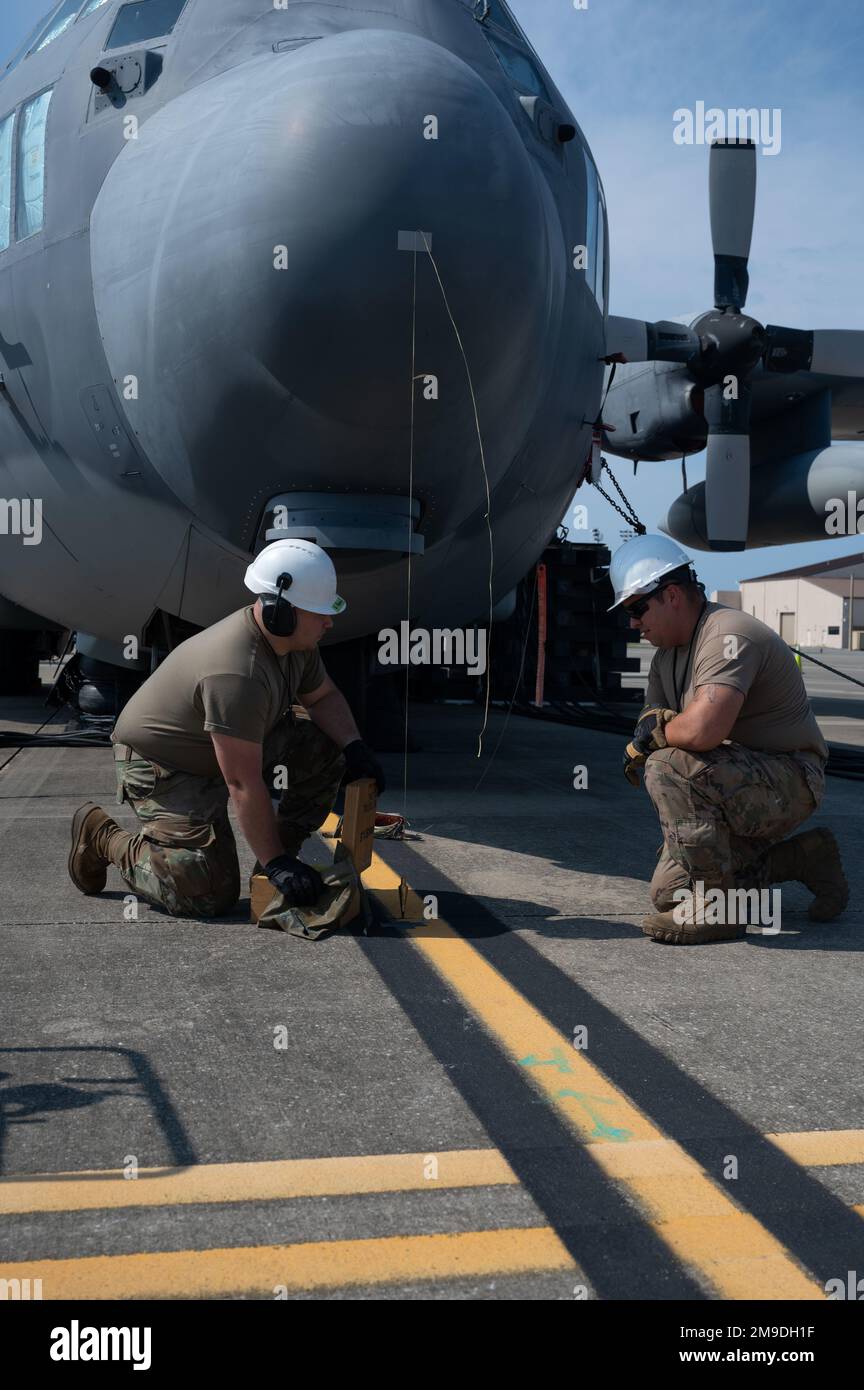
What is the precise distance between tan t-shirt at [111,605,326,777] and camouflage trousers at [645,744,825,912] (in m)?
1.42

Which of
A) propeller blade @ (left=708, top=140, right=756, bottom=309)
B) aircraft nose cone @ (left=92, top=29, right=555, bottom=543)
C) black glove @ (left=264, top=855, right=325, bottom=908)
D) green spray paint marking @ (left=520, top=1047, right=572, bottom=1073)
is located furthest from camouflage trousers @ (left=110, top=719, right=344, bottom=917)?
propeller blade @ (left=708, top=140, right=756, bottom=309)

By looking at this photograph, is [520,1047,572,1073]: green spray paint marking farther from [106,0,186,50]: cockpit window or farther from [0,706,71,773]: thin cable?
[0,706,71,773]: thin cable

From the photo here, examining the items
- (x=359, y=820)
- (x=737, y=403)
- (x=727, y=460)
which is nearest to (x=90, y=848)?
(x=359, y=820)

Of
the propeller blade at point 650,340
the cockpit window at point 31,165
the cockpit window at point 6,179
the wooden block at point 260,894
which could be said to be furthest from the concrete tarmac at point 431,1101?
the propeller blade at point 650,340

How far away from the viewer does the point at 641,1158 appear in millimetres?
2637

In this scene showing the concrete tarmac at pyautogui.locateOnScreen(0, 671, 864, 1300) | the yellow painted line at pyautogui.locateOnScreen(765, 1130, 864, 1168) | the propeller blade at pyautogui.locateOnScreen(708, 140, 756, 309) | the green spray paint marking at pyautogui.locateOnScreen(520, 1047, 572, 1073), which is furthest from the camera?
the propeller blade at pyautogui.locateOnScreen(708, 140, 756, 309)

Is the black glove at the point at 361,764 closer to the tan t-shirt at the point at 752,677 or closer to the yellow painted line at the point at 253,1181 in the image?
the tan t-shirt at the point at 752,677

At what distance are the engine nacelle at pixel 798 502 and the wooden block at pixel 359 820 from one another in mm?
9163

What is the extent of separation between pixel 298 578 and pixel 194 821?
3.30 feet

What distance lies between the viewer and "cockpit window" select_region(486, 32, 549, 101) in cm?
632

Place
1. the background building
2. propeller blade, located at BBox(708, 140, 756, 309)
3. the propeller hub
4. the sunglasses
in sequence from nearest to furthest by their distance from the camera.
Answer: the sunglasses → the propeller hub → propeller blade, located at BBox(708, 140, 756, 309) → the background building

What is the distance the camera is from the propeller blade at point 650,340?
977 cm

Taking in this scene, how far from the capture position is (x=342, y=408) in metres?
4.98
